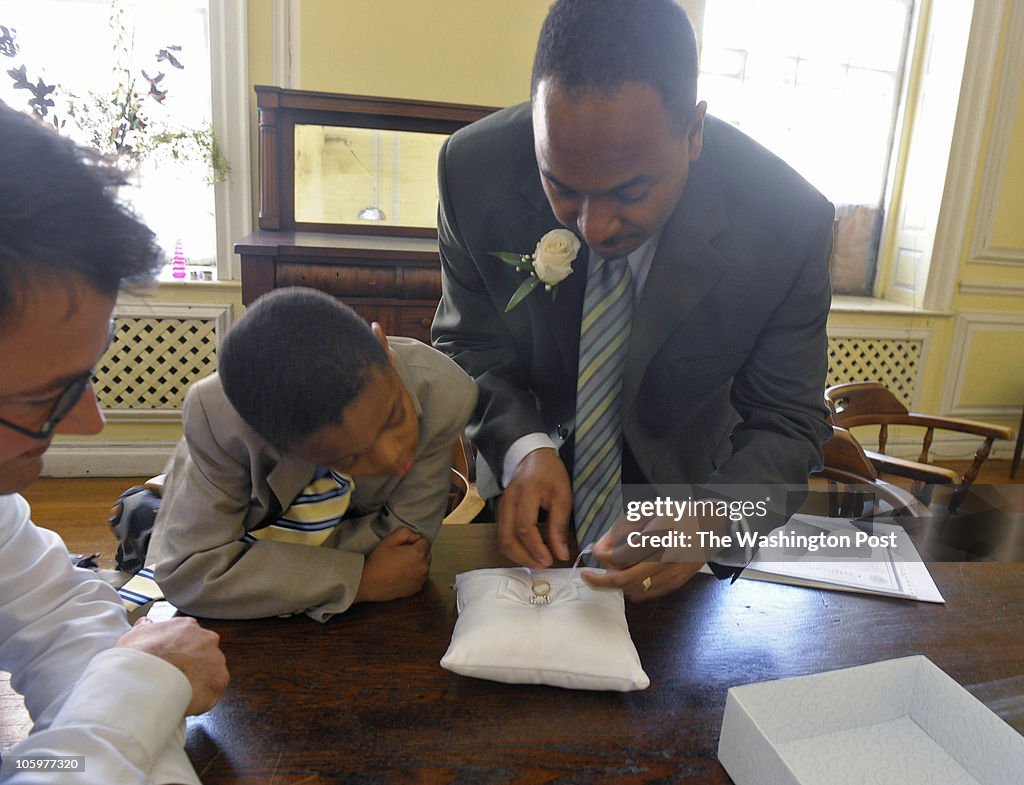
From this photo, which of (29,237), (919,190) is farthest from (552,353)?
(919,190)

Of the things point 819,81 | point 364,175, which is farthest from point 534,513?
point 819,81

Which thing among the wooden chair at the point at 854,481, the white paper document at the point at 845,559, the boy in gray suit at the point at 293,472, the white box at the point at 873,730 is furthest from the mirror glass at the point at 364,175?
the white box at the point at 873,730

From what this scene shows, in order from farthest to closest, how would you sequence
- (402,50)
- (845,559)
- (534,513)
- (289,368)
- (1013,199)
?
(1013,199)
(402,50)
(845,559)
(534,513)
(289,368)

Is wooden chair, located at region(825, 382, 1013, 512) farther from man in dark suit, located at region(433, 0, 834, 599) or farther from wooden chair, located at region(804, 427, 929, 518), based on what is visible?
man in dark suit, located at region(433, 0, 834, 599)

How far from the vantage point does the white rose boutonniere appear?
4.21 ft

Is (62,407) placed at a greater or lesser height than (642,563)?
greater

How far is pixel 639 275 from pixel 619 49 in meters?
0.50

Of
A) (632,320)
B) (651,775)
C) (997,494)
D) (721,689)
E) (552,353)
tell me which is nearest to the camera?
(651,775)

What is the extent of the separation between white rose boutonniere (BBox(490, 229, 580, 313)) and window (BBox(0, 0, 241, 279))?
8.49ft

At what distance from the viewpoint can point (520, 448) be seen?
1.29m

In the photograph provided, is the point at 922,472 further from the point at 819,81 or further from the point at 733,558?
the point at 819,81

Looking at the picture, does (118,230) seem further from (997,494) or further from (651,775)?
(997,494)

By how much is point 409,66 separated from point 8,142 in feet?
10.4

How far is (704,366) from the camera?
1.35m
